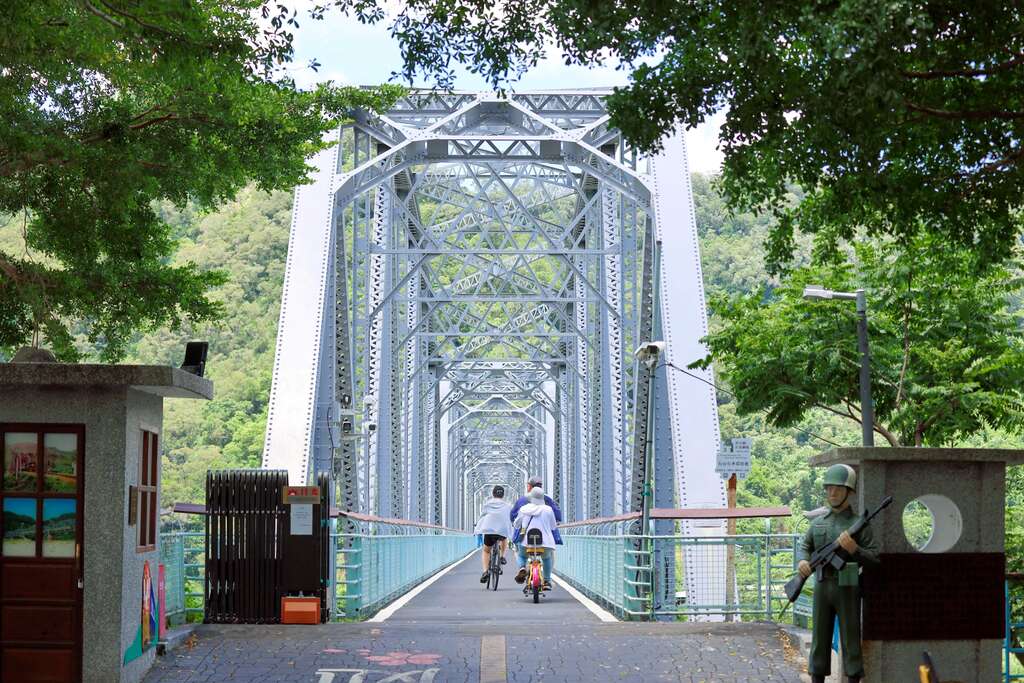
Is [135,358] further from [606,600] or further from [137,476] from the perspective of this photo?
[137,476]

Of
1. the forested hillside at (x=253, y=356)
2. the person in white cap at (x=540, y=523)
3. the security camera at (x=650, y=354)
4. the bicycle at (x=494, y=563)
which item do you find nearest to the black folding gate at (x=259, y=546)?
the person in white cap at (x=540, y=523)

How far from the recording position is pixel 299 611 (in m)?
13.5

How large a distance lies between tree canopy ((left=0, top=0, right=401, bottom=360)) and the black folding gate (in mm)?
3011

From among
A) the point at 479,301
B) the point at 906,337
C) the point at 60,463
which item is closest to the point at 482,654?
the point at 60,463

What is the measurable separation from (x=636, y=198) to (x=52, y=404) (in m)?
18.4

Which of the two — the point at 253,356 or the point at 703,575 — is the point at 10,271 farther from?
the point at 253,356

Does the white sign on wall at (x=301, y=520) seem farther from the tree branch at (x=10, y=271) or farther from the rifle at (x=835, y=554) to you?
the rifle at (x=835, y=554)

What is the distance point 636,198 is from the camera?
26359 mm

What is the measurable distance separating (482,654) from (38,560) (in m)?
3.55

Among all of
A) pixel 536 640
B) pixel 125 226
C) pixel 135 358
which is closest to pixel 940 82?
pixel 536 640

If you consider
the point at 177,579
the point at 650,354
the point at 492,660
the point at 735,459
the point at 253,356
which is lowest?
the point at 492,660

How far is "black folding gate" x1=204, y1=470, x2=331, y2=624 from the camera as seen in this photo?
531 inches

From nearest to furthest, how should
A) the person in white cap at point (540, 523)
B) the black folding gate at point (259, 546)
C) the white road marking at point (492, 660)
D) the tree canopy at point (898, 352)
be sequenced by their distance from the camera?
the white road marking at point (492, 660) → the black folding gate at point (259, 546) → the person in white cap at point (540, 523) → the tree canopy at point (898, 352)

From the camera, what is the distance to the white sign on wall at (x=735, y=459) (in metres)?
20.0
